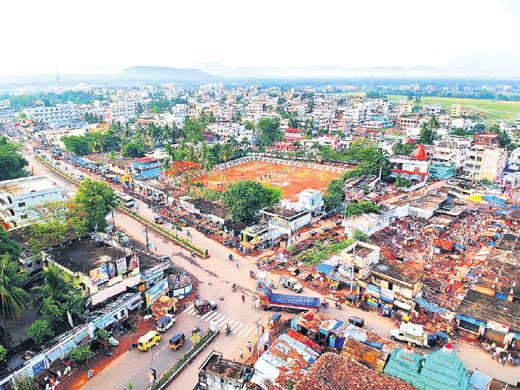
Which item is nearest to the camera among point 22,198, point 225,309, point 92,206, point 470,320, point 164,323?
point 470,320

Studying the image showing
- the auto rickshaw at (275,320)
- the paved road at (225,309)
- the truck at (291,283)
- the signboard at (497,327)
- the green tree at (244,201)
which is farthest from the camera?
the green tree at (244,201)

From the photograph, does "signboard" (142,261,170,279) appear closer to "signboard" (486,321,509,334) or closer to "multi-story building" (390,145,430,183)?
"signboard" (486,321,509,334)

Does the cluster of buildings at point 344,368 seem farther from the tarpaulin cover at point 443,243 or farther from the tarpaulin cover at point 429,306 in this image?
the tarpaulin cover at point 443,243

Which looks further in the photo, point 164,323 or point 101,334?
point 164,323

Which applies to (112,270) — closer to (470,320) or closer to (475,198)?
(470,320)

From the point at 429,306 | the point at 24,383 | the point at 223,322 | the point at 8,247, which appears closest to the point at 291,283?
the point at 223,322

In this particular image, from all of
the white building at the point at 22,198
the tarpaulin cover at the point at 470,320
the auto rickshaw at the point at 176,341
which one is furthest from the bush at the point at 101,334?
the tarpaulin cover at the point at 470,320
